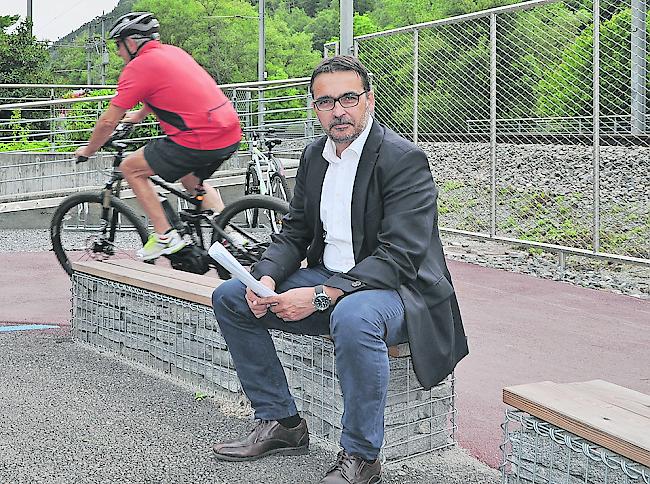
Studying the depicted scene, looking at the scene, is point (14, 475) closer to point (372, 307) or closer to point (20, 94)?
point (372, 307)

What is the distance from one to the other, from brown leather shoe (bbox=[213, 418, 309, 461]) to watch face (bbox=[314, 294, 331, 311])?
22.6 inches

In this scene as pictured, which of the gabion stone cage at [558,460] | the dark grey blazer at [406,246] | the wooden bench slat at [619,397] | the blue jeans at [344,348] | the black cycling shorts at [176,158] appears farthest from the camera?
the black cycling shorts at [176,158]

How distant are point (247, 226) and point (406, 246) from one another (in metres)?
3.34

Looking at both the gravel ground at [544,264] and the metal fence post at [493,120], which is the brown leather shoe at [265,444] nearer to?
the gravel ground at [544,264]

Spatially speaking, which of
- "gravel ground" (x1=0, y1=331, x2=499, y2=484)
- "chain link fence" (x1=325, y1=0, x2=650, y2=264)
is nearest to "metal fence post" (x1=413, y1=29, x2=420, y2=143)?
"chain link fence" (x1=325, y1=0, x2=650, y2=264)

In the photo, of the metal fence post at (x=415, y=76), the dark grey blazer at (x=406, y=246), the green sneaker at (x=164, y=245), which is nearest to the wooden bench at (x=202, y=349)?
the dark grey blazer at (x=406, y=246)

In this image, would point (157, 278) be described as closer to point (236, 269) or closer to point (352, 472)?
point (236, 269)

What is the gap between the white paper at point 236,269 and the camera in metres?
3.64

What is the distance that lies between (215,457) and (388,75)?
8.02 metres

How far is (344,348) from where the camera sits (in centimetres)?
356

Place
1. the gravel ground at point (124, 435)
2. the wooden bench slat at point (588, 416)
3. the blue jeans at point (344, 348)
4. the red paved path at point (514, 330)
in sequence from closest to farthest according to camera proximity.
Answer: the wooden bench slat at point (588, 416) → the blue jeans at point (344, 348) → the gravel ground at point (124, 435) → the red paved path at point (514, 330)

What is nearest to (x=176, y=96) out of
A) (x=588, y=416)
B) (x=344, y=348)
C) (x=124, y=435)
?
(x=124, y=435)

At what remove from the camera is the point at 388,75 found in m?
11.5

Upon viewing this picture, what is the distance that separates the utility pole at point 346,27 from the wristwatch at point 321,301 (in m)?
6.50
